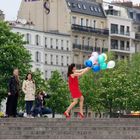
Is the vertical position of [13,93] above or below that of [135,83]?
below

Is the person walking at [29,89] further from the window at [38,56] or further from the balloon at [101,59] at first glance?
the window at [38,56]

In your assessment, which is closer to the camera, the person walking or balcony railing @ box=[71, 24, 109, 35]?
the person walking

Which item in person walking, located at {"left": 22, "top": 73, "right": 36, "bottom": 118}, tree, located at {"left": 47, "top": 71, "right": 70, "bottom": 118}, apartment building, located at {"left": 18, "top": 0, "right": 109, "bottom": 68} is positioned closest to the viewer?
person walking, located at {"left": 22, "top": 73, "right": 36, "bottom": 118}

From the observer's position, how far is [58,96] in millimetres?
108062

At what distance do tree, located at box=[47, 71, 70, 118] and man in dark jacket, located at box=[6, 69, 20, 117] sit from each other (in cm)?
6242

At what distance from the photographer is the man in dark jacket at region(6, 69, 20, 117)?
140 feet

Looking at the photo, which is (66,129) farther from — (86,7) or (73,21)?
(86,7)

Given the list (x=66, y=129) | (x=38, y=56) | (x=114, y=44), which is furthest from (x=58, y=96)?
(x=66, y=129)

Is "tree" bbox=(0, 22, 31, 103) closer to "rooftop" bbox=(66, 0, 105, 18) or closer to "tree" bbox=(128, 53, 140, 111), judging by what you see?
"tree" bbox=(128, 53, 140, 111)

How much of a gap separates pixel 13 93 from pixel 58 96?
6522 cm

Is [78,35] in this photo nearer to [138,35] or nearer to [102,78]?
[138,35]

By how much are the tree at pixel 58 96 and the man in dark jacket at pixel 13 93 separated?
205 feet

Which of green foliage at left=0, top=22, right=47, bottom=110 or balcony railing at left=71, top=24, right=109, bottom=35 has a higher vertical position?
balcony railing at left=71, top=24, right=109, bottom=35

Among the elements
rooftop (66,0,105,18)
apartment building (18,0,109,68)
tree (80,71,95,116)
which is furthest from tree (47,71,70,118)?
rooftop (66,0,105,18)
